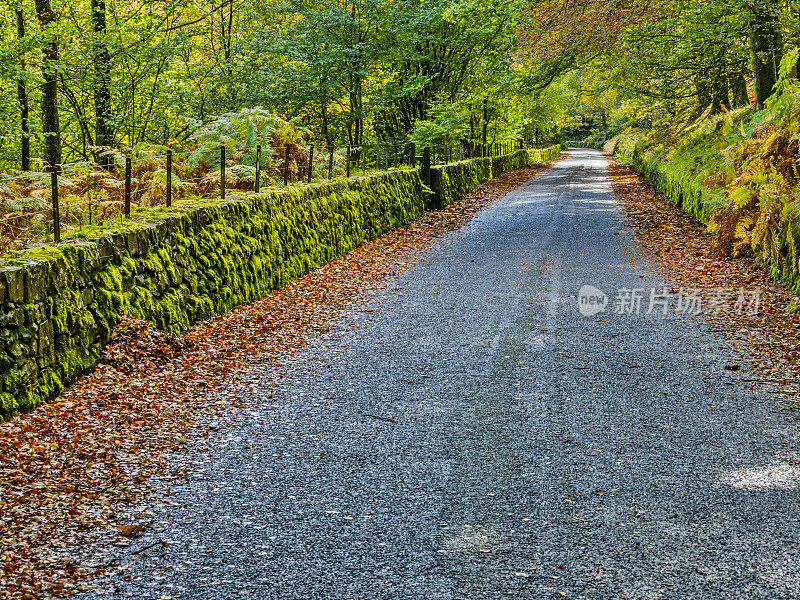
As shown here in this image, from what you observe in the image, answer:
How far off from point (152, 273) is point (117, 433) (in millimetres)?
2548

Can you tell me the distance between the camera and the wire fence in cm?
717

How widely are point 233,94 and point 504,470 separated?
16.7m

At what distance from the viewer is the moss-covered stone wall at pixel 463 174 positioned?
20.2 meters

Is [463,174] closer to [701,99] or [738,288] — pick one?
[701,99]

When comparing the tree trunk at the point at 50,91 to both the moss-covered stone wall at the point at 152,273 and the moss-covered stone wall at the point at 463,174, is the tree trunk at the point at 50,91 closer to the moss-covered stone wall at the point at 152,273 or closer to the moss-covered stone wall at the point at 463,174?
the moss-covered stone wall at the point at 152,273

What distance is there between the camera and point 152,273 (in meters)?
7.27

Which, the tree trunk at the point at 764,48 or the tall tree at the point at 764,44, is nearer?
the tall tree at the point at 764,44

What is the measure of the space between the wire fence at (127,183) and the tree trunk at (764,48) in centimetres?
829

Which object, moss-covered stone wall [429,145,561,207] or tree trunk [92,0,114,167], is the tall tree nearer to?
moss-covered stone wall [429,145,561,207]

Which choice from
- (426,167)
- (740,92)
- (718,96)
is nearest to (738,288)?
(426,167)

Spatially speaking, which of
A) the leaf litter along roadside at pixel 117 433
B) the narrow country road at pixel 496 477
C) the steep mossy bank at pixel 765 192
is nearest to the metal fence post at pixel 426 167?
the steep mossy bank at pixel 765 192

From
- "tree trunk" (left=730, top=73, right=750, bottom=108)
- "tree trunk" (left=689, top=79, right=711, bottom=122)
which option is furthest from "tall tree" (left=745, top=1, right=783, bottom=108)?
"tree trunk" (left=689, top=79, right=711, bottom=122)

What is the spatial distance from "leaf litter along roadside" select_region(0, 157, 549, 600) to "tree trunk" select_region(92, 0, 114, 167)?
810 centimetres

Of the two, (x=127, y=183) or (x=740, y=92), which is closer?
(x=127, y=183)
